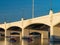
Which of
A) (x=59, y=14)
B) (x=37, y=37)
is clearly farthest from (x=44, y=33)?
(x=59, y=14)

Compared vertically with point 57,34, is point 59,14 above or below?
above

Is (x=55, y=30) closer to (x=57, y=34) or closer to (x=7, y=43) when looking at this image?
(x=57, y=34)

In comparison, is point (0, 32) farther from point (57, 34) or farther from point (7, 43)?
point (57, 34)

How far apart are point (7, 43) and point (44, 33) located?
11.9 m

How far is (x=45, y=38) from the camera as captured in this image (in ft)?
219

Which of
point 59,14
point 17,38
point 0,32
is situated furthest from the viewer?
point 0,32

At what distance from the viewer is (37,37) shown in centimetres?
7250

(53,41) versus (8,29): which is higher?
(8,29)

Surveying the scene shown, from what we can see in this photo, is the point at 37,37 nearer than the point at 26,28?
No

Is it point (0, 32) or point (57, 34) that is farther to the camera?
point (0, 32)

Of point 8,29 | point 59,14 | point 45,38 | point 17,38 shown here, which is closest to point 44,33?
point 45,38

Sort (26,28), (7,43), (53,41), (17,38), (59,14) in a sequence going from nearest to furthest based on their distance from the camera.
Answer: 1. (59,14)
2. (53,41)
3. (26,28)
4. (7,43)
5. (17,38)

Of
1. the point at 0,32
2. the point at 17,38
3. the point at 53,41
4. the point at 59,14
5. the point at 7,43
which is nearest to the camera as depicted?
the point at 59,14

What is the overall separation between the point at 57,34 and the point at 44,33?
75.7 feet
